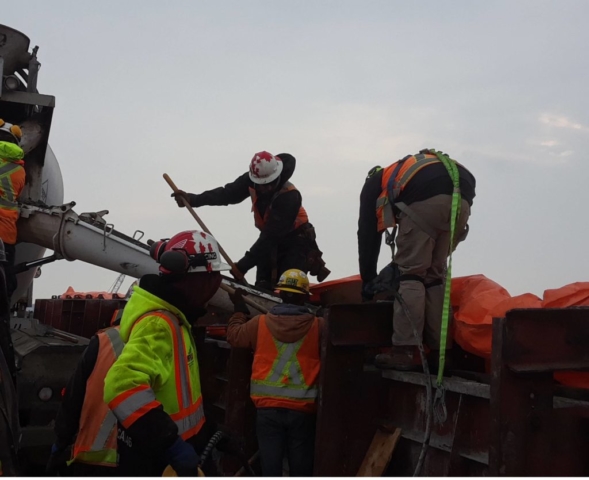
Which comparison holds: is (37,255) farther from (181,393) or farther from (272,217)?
(181,393)

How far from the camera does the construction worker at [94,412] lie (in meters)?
3.02

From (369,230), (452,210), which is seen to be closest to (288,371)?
(369,230)

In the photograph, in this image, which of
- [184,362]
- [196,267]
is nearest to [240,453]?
[184,362]

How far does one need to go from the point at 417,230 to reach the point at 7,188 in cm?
384

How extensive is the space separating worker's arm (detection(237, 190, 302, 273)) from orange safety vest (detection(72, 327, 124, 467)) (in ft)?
12.0

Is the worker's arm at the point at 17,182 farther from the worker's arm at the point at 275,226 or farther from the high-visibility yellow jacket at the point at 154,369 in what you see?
Result: the high-visibility yellow jacket at the point at 154,369

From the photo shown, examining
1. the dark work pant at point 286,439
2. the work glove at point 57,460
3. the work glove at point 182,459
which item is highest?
the work glove at point 182,459

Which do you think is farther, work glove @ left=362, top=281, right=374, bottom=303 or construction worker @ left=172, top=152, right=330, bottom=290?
construction worker @ left=172, top=152, right=330, bottom=290

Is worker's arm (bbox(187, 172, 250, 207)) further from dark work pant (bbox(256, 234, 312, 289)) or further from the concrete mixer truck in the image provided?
the concrete mixer truck

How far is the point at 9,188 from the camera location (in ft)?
21.0

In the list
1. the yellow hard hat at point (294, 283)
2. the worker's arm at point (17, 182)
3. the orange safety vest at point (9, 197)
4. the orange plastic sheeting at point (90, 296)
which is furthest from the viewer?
the orange plastic sheeting at point (90, 296)

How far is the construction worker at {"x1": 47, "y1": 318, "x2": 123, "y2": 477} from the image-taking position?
9.91 feet

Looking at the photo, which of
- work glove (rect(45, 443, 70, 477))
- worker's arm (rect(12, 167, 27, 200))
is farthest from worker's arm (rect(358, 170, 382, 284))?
worker's arm (rect(12, 167, 27, 200))

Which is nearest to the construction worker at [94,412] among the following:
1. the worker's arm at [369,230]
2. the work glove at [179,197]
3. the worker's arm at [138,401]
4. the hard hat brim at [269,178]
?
the worker's arm at [138,401]
